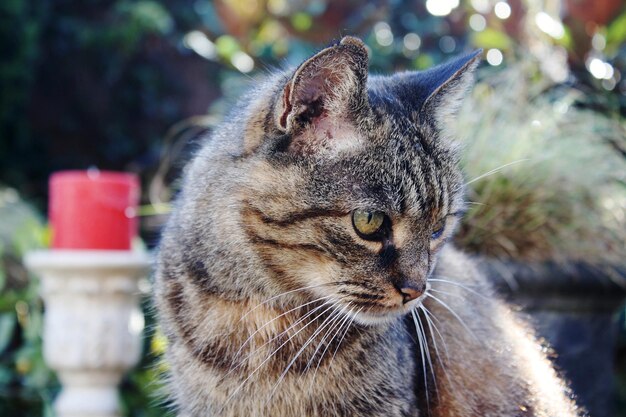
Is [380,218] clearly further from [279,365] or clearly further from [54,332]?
[54,332]

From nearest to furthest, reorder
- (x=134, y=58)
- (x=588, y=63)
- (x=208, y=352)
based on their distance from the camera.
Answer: (x=208, y=352), (x=588, y=63), (x=134, y=58)

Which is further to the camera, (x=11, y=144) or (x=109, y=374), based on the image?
(x=11, y=144)

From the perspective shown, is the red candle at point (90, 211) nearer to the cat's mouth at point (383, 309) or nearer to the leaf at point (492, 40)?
the cat's mouth at point (383, 309)

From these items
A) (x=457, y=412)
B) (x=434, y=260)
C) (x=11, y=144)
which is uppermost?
(x=11, y=144)

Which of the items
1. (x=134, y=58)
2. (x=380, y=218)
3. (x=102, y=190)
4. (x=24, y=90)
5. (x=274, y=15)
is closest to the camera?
(x=380, y=218)

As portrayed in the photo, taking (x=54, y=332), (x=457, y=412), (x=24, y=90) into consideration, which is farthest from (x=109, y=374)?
(x=24, y=90)

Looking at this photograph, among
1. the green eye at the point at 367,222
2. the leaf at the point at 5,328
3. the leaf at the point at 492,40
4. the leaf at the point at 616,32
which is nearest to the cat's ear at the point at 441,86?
the green eye at the point at 367,222
